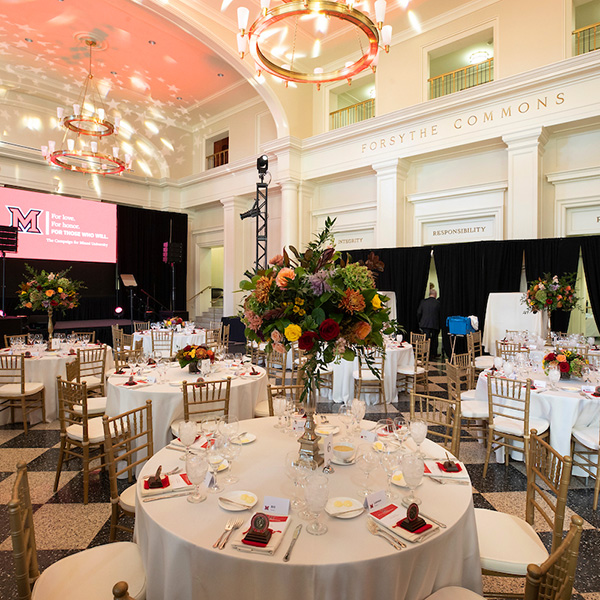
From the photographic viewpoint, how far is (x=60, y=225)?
12.6 metres

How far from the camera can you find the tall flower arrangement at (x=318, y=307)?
2.00 meters

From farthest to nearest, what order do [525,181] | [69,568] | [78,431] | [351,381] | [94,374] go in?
1. [525,181]
2. [351,381]
3. [94,374]
4. [78,431]
5. [69,568]

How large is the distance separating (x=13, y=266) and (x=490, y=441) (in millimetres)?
Answer: 13317

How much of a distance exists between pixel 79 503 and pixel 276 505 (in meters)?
2.47

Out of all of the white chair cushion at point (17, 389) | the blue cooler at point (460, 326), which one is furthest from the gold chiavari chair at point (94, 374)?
the blue cooler at point (460, 326)

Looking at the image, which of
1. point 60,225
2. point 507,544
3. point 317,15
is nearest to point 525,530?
point 507,544

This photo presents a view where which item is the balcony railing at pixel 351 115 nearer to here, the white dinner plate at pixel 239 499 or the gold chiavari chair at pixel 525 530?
the gold chiavari chair at pixel 525 530

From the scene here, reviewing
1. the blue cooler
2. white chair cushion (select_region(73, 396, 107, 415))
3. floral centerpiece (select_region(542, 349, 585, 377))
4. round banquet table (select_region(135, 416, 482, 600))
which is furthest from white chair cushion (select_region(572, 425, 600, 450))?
the blue cooler

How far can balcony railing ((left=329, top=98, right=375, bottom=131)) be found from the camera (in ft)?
38.2

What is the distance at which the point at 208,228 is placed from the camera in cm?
1572

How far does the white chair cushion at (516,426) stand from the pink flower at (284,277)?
2888 mm

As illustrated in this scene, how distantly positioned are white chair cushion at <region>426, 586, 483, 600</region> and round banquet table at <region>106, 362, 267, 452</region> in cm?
247

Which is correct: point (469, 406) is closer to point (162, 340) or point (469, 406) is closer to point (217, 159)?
point (162, 340)

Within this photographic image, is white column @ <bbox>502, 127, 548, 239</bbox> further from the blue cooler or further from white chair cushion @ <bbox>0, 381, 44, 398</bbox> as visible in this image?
white chair cushion @ <bbox>0, 381, 44, 398</bbox>
